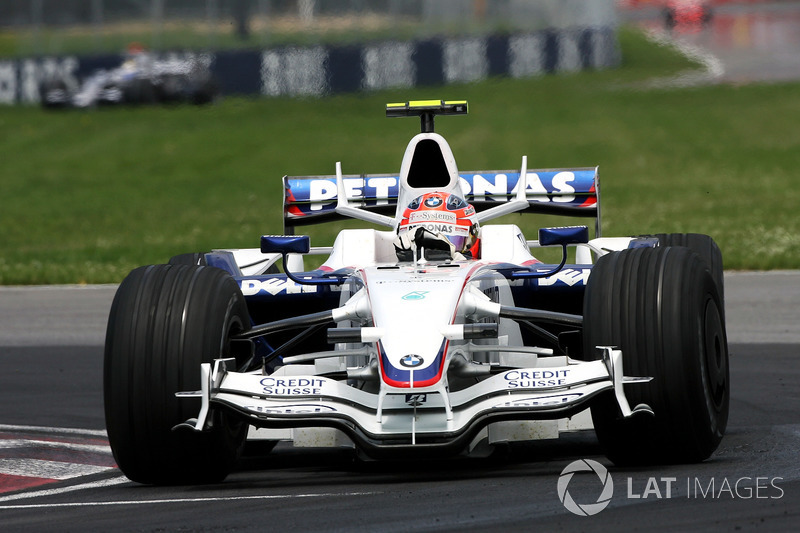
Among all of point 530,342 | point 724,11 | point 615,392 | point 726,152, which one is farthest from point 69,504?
point 724,11

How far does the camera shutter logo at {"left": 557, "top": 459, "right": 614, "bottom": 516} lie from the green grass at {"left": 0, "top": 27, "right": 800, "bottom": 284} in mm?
13153

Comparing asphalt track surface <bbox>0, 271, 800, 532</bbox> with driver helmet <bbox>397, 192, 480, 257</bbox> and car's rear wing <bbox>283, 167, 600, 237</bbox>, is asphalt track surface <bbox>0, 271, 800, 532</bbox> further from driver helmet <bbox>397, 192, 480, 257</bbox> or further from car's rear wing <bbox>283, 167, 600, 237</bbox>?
car's rear wing <bbox>283, 167, 600, 237</bbox>

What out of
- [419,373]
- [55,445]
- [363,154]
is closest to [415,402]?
[419,373]

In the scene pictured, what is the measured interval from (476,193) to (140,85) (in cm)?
2767

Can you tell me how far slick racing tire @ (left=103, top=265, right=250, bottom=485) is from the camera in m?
6.82

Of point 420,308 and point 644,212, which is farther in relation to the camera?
point 644,212

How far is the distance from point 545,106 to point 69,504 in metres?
30.6

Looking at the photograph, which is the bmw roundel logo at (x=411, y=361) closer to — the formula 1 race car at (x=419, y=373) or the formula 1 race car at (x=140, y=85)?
the formula 1 race car at (x=419, y=373)

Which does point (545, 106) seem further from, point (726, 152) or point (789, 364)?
point (789, 364)

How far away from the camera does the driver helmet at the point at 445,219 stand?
334 inches

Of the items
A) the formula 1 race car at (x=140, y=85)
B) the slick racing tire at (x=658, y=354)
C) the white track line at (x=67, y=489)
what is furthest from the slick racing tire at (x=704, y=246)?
the formula 1 race car at (x=140, y=85)

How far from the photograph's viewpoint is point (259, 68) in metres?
36.8

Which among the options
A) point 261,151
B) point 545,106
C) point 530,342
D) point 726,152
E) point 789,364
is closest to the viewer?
point 530,342

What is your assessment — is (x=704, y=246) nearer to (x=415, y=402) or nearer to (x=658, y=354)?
(x=658, y=354)
